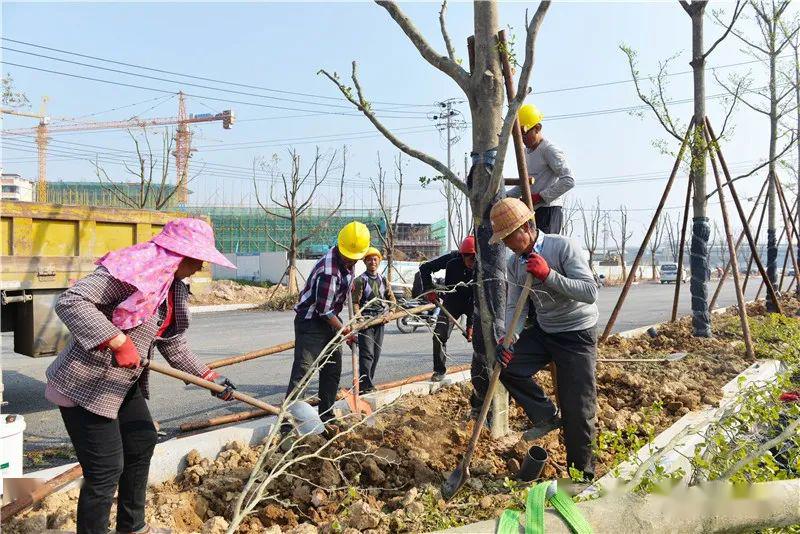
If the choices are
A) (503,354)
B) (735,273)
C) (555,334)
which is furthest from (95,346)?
(735,273)

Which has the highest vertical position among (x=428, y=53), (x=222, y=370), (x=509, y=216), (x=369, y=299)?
Answer: (x=428, y=53)

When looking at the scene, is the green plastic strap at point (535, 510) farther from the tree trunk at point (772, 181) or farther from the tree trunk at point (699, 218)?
the tree trunk at point (772, 181)

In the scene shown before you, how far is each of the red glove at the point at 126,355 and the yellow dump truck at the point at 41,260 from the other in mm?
3458

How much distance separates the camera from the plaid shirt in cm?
442

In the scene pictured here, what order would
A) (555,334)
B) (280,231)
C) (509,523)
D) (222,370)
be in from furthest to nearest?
(280,231)
(222,370)
(555,334)
(509,523)

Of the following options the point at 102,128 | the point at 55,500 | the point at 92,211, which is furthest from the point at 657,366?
the point at 102,128

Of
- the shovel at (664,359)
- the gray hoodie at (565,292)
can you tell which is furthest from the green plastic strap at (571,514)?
the shovel at (664,359)

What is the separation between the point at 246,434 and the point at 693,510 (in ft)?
9.38

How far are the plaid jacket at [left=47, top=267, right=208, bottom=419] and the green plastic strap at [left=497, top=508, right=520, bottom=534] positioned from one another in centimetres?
165

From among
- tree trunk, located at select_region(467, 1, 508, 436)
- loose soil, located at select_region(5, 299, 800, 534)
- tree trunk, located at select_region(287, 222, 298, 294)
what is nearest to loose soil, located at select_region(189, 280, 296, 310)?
tree trunk, located at select_region(287, 222, 298, 294)

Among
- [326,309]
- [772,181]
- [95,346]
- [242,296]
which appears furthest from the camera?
[242,296]

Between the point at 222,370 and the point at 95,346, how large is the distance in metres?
5.40

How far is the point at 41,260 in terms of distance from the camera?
5.52 m

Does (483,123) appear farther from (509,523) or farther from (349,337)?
(509,523)
